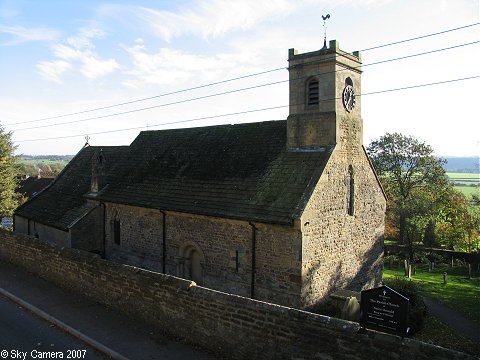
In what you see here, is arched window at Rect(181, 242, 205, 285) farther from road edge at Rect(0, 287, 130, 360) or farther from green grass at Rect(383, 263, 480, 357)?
green grass at Rect(383, 263, 480, 357)

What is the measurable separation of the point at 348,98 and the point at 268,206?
6.38 m

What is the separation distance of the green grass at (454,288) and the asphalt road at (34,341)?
1773 centimetres

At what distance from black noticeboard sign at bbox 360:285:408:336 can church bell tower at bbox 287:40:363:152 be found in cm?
984

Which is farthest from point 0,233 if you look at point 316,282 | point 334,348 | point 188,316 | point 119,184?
point 334,348

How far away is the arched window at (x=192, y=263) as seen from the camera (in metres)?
18.6

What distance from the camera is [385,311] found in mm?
8062

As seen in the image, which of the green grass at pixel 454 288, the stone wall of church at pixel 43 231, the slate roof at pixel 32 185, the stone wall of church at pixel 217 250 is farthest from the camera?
the slate roof at pixel 32 185

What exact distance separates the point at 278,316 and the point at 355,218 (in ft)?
34.3

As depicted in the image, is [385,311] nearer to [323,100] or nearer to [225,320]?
[225,320]

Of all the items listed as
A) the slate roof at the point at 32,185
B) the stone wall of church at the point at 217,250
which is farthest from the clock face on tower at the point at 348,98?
the slate roof at the point at 32,185

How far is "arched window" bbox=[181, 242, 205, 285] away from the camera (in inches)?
731

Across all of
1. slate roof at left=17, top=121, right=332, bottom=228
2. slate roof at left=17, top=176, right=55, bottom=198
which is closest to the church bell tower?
slate roof at left=17, top=121, right=332, bottom=228

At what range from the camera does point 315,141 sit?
17.6m

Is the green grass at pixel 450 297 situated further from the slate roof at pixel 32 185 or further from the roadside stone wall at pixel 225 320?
the slate roof at pixel 32 185
